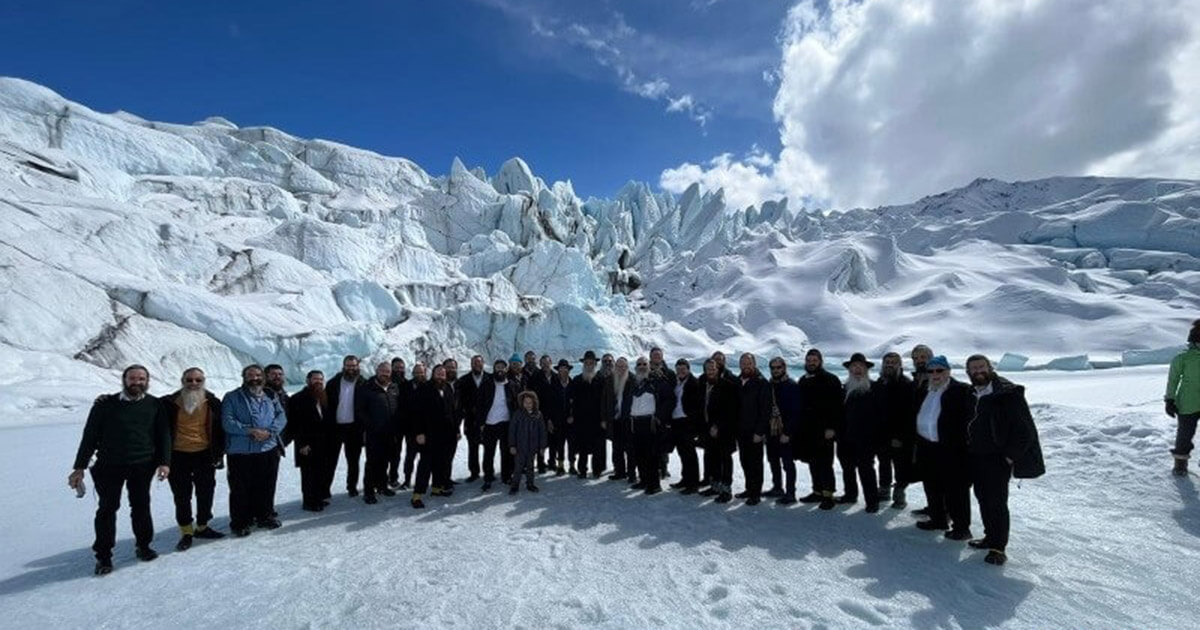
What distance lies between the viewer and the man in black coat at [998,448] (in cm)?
464

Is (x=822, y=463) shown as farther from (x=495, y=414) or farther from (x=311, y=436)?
(x=311, y=436)

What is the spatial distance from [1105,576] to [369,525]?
6.95 metres

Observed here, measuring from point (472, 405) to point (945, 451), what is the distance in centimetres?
593

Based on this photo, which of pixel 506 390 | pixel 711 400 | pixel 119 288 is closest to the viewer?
pixel 711 400

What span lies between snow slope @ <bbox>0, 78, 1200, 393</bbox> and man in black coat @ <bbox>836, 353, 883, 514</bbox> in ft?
78.7

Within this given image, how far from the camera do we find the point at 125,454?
15.6ft

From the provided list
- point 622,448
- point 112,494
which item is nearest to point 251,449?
point 112,494

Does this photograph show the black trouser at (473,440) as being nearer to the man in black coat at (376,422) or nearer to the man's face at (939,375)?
the man in black coat at (376,422)

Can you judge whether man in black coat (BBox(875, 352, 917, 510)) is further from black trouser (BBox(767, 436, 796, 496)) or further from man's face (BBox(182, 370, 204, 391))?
man's face (BBox(182, 370, 204, 391))

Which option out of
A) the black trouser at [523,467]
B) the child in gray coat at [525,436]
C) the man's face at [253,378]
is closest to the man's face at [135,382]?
the man's face at [253,378]

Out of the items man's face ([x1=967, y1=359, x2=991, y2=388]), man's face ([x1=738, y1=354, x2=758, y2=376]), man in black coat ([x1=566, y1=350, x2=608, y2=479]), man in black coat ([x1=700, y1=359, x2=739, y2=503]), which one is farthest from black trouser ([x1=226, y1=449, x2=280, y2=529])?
man's face ([x1=967, y1=359, x2=991, y2=388])

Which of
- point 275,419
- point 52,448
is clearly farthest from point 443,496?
point 52,448

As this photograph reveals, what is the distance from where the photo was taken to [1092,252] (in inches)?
2398

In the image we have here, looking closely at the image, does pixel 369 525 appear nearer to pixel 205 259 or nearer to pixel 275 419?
pixel 275 419
